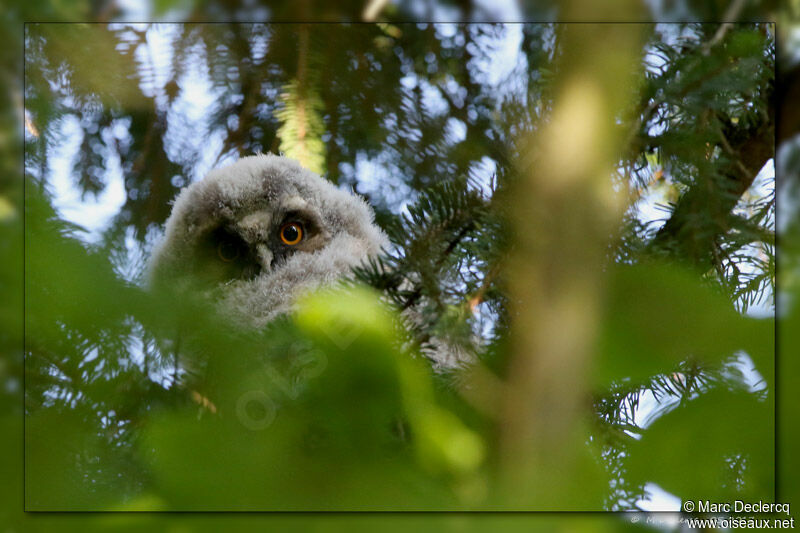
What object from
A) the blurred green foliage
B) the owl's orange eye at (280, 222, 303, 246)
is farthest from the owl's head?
the blurred green foliage

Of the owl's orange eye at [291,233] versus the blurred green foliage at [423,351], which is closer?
the blurred green foliage at [423,351]

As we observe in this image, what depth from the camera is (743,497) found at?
362 millimetres

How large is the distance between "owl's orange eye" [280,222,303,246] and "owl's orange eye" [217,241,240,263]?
10 cm

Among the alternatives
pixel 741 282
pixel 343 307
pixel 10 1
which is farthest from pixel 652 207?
pixel 10 1

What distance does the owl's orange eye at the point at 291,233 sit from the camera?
1189 millimetres

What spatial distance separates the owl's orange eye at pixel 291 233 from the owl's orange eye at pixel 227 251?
0.10 metres

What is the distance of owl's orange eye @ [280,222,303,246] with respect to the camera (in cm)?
119

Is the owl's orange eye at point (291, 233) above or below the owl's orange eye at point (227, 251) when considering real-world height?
above

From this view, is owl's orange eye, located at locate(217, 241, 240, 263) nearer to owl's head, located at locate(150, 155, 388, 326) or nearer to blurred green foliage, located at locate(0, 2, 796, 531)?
owl's head, located at locate(150, 155, 388, 326)

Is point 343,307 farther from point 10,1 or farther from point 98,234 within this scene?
point 10,1

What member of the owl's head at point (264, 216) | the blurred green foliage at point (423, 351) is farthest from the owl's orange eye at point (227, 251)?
the blurred green foliage at point (423, 351)

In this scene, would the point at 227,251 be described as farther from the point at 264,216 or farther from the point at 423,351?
the point at 423,351

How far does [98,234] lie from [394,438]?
216mm

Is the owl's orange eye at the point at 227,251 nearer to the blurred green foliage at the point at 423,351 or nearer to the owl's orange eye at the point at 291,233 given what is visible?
the owl's orange eye at the point at 291,233
